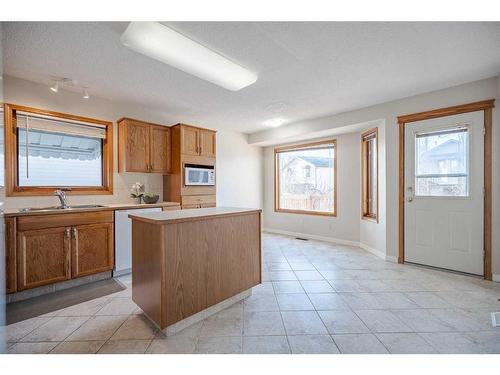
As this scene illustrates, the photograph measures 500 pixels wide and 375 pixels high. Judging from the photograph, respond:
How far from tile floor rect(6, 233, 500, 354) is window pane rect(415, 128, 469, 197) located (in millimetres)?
1133

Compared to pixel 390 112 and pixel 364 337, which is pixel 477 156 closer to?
pixel 390 112

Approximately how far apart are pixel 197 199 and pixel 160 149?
1.01 m

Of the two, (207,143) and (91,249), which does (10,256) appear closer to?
(91,249)

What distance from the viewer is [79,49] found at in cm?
205

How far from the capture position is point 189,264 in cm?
181

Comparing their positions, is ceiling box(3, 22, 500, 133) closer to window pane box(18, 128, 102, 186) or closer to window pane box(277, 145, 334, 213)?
window pane box(18, 128, 102, 186)

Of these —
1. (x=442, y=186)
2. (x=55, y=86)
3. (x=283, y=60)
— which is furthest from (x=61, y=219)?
(x=442, y=186)

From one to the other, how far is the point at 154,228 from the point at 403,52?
2.74 meters

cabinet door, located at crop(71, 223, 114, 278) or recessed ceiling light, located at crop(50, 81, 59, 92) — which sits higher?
recessed ceiling light, located at crop(50, 81, 59, 92)

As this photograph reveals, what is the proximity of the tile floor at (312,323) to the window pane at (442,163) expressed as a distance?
3.72 ft

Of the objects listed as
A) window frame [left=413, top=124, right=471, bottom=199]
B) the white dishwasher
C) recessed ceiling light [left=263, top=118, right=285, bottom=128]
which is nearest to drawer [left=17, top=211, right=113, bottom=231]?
the white dishwasher

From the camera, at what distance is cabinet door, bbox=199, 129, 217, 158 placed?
394cm

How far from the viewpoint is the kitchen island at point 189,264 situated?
5.50ft
